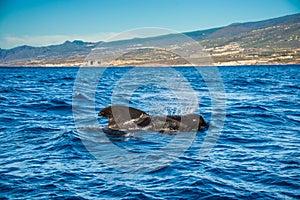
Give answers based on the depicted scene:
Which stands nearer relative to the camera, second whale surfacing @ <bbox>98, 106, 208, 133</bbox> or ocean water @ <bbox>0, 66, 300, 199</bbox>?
ocean water @ <bbox>0, 66, 300, 199</bbox>

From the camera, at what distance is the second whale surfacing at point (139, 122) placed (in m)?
15.5

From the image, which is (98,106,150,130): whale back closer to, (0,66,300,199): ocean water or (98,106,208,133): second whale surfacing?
(98,106,208,133): second whale surfacing

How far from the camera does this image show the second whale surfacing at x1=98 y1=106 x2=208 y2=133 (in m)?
15.5

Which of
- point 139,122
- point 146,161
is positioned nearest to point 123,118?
point 139,122

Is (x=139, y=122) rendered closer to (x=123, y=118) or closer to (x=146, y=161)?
(x=123, y=118)

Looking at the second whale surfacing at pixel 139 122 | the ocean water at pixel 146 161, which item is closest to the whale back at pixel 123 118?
the second whale surfacing at pixel 139 122

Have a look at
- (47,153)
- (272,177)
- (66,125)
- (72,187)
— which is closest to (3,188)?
(72,187)

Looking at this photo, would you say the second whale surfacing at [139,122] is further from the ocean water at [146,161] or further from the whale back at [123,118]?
the ocean water at [146,161]

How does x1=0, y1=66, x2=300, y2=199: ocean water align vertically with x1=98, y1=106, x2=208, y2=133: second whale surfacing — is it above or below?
below

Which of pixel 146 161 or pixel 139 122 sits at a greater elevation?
pixel 139 122

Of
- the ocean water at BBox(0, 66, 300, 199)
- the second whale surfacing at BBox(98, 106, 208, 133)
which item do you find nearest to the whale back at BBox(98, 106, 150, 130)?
the second whale surfacing at BBox(98, 106, 208, 133)

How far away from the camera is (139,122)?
15891mm

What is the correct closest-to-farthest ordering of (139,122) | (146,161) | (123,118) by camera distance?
(146,161)
(123,118)
(139,122)

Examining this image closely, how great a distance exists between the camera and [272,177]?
9516mm
